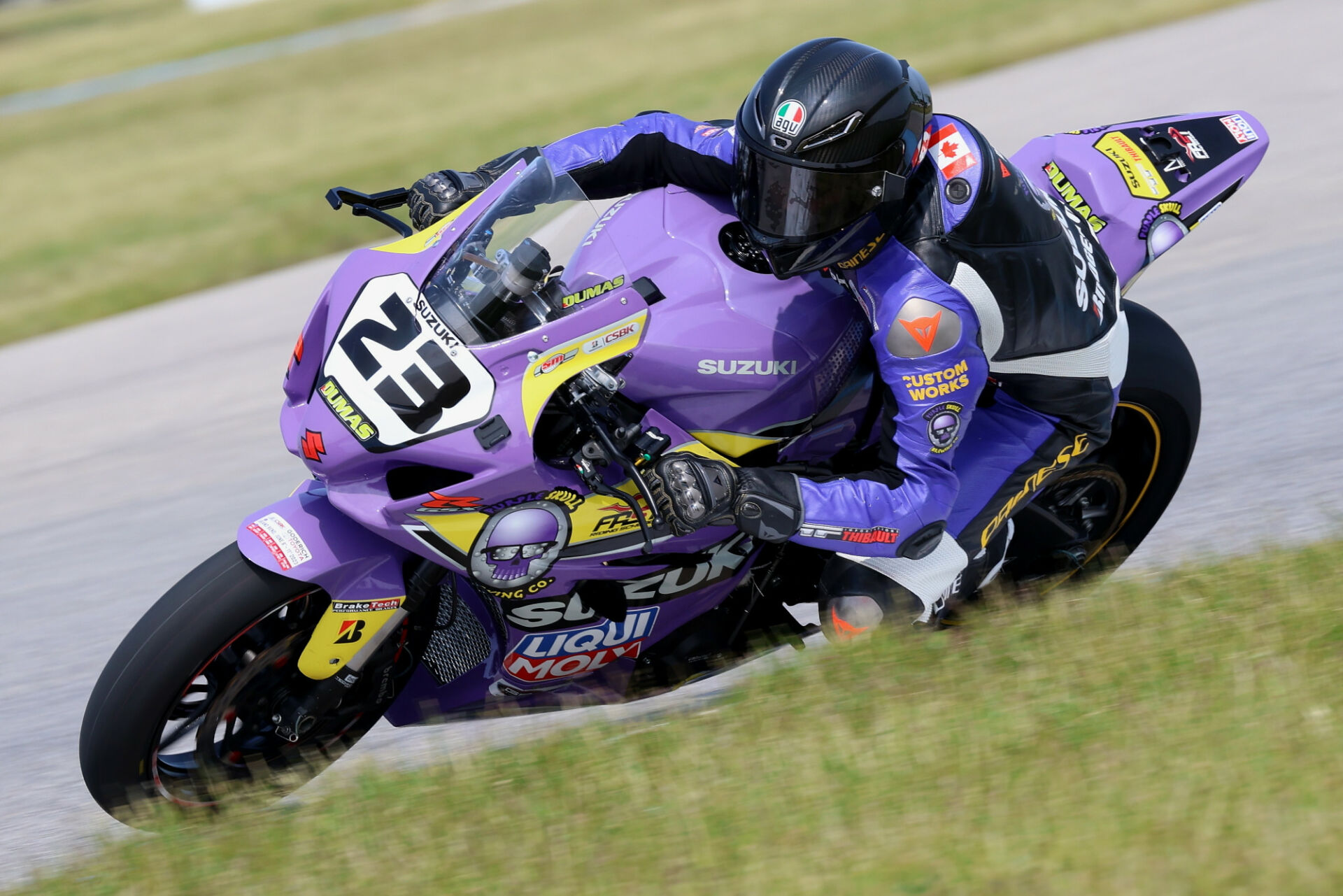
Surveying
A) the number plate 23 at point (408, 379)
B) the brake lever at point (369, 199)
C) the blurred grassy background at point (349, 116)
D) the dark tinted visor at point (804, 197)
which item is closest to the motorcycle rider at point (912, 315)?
the dark tinted visor at point (804, 197)

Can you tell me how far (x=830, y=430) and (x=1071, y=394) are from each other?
63 cm

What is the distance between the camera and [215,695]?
9.33 feet

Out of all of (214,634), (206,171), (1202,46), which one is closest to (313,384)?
(214,634)

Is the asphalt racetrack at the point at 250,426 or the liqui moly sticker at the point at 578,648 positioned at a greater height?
the liqui moly sticker at the point at 578,648

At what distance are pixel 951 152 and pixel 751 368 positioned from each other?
691 mm

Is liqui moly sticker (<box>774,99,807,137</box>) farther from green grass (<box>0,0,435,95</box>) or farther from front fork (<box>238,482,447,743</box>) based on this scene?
green grass (<box>0,0,435,95</box>)

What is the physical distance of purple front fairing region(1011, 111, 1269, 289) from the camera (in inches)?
142

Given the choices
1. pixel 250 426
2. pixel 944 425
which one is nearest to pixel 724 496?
pixel 944 425

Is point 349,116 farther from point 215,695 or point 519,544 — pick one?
point 519,544

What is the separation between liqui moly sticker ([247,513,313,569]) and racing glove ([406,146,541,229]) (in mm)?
781

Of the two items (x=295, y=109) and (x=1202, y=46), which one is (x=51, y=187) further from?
(x=1202, y=46)

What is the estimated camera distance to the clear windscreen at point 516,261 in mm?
2688

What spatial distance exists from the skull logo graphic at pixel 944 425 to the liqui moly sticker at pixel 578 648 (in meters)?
0.79

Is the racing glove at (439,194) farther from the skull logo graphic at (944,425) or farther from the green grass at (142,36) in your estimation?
the green grass at (142,36)
